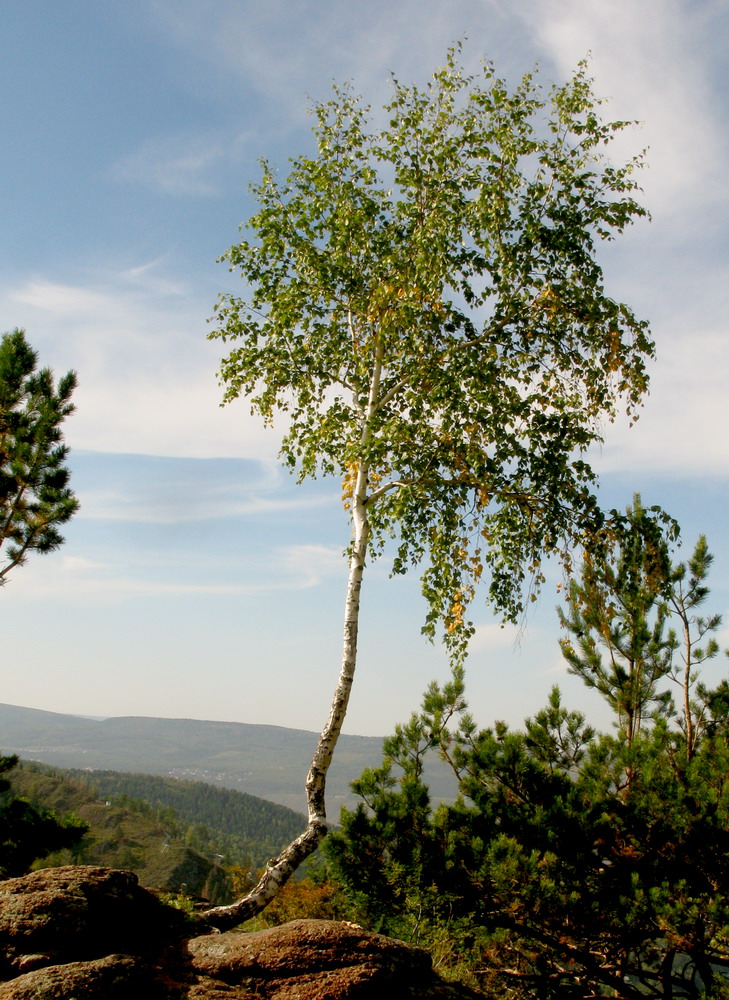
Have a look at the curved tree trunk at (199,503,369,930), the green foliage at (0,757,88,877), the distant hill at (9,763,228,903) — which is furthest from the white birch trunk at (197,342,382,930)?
the distant hill at (9,763,228,903)

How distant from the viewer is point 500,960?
26.5ft

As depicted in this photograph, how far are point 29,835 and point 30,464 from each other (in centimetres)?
717

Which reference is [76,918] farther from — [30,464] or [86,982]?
[30,464]

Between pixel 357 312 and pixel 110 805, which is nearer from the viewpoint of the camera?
pixel 357 312

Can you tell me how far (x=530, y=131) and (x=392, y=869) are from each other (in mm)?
11893

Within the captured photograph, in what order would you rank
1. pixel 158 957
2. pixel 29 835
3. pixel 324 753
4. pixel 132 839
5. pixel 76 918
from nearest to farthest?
pixel 76 918 → pixel 158 957 → pixel 324 753 → pixel 29 835 → pixel 132 839

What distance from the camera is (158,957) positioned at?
6055 mm

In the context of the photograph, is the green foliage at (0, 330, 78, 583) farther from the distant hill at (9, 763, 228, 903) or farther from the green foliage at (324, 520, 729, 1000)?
the distant hill at (9, 763, 228, 903)

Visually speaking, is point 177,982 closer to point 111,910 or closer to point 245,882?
point 111,910

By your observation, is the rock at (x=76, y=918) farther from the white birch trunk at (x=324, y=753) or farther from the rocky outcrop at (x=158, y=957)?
the white birch trunk at (x=324, y=753)

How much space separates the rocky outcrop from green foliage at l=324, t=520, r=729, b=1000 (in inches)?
64.2

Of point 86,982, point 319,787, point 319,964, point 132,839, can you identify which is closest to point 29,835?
point 319,787

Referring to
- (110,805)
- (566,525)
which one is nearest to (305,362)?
(566,525)

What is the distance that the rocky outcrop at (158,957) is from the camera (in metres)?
5.30
